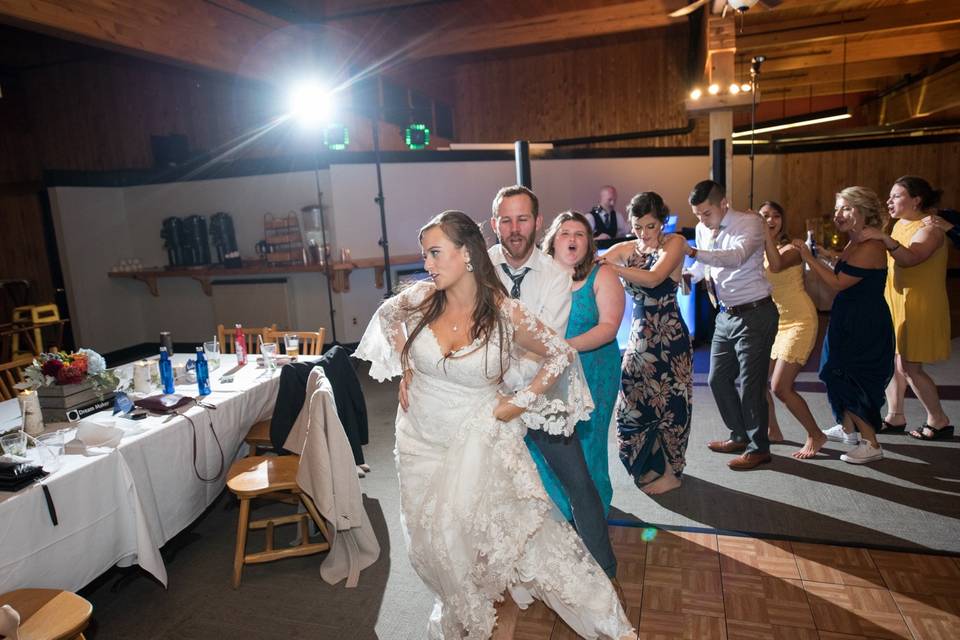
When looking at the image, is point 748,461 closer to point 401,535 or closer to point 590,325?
point 590,325

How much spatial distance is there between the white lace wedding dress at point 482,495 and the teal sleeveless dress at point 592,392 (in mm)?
390

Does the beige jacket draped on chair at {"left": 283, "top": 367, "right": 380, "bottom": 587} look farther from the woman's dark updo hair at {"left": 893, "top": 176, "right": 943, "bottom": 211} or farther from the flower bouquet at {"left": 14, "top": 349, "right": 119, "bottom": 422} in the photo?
the woman's dark updo hair at {"left": 893, "top": 176, "right": 943, "bottom": 211}

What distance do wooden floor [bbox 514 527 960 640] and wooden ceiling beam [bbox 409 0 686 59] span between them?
6401mm

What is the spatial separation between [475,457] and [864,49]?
28.4 ft

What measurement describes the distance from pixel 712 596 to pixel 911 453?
2.02m

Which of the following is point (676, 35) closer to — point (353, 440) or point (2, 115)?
point (353, 440)

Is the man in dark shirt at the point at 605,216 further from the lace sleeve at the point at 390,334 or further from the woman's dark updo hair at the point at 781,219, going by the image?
the lace sleeve at the point at 390,334

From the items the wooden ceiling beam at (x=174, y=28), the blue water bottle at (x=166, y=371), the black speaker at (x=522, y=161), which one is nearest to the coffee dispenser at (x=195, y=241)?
the wooden ceiling beam at (x=174, y=28)

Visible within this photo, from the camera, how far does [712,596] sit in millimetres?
2510

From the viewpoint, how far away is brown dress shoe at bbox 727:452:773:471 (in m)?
3.60

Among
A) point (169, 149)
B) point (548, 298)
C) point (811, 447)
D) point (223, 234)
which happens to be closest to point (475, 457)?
point (548, 298)

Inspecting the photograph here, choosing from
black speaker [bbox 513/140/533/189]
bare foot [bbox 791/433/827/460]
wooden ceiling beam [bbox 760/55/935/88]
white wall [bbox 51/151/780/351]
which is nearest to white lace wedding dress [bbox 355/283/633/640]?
bare foot [bbox 791/433/827/460]

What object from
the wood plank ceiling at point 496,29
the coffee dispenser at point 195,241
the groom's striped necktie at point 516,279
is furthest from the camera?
the coffee dispenser at point 195,241

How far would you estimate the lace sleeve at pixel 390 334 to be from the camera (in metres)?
2.34
